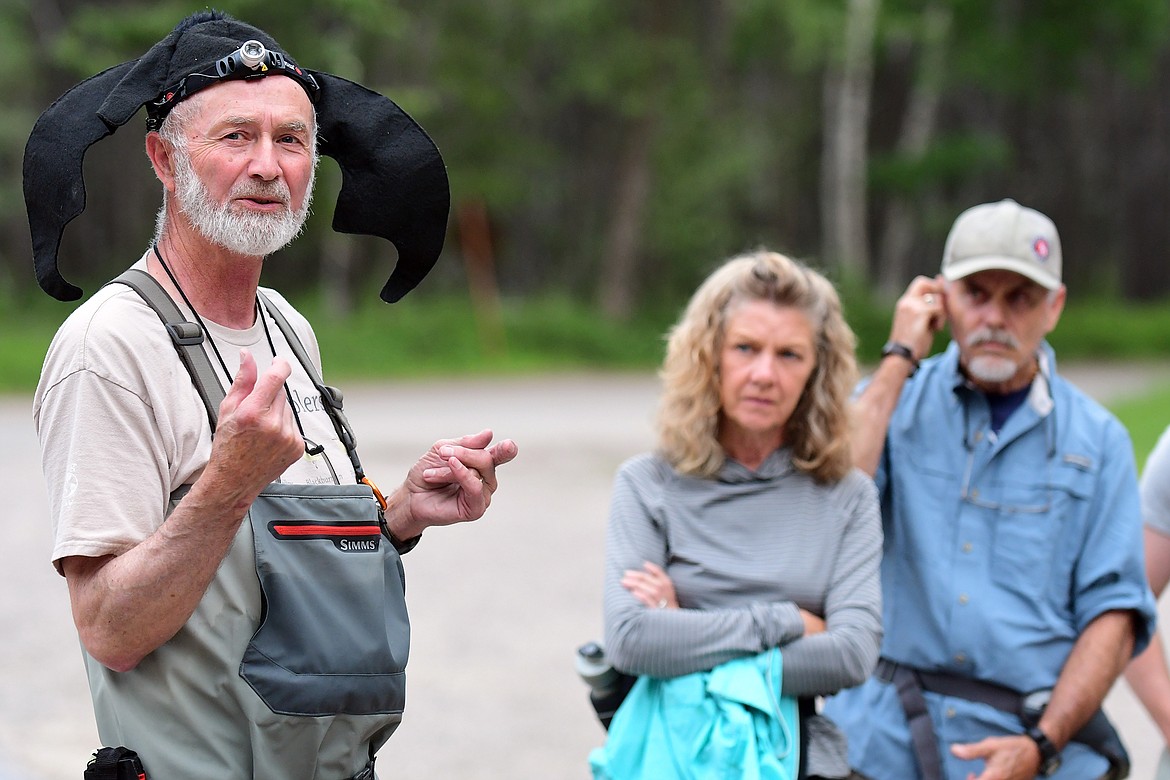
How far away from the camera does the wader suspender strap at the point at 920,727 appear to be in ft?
10.7

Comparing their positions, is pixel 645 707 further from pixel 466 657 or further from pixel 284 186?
pixel 466 657

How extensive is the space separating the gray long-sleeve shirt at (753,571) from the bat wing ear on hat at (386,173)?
904mm

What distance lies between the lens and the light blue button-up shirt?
3.26 metres

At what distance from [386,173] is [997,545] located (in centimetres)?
179

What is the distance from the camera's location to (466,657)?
7.03 metres

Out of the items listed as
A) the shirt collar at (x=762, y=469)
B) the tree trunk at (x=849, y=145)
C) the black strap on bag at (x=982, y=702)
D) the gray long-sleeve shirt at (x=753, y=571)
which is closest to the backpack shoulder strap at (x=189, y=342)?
the gray long-sleeve shirt at (x=753, y=571)

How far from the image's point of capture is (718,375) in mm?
3373

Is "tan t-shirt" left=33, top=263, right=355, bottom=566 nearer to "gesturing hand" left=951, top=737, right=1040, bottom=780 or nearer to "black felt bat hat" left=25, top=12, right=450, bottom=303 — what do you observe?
"black felt bat hat" left=25, top=12, right=450, bottom=303

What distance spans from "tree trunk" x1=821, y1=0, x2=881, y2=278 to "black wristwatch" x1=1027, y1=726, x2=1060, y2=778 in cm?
2421

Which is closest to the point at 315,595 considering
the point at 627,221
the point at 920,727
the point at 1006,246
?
the point at 920,727

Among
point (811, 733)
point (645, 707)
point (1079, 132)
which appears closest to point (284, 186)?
point (645, 707)

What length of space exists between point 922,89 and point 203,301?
96.7 feet

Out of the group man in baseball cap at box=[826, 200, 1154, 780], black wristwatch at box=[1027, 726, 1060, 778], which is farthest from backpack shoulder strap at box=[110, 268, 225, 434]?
black wristwatch at box=[1027, 726, 1060, 778]

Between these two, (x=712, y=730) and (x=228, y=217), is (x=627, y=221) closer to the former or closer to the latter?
(x=712, y=730)
